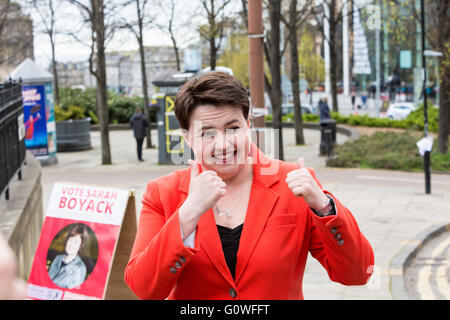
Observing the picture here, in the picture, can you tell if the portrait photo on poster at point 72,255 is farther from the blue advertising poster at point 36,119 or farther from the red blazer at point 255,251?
the blue advertising poster at point 36,119

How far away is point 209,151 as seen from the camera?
6.75 feet

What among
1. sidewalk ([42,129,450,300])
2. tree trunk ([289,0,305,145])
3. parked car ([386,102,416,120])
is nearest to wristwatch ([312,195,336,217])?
sidewalk ([42,129,450,300])

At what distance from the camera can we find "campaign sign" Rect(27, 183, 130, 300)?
4.23m

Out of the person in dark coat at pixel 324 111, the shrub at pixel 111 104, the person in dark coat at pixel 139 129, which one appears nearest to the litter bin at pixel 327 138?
the person in dark coat at pixel 324 111

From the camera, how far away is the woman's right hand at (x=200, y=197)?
190cm

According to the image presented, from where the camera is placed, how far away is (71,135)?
82.0 ft

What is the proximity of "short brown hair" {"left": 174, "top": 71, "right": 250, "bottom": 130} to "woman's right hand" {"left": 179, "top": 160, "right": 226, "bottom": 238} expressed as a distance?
27cm

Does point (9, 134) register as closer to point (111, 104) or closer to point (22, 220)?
point (22, 220)

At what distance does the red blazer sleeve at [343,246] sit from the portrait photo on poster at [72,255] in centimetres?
254

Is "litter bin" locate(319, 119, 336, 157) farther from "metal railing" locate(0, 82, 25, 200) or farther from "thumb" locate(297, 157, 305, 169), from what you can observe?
"thumb" locate(297, 157, 305, 169)
